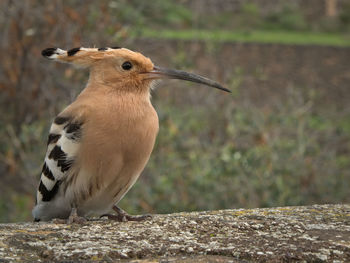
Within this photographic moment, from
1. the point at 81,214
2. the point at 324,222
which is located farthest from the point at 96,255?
the point at 81,214

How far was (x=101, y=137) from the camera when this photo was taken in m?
2.48

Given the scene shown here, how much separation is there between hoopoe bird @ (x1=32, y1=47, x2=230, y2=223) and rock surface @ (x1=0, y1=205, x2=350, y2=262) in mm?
336

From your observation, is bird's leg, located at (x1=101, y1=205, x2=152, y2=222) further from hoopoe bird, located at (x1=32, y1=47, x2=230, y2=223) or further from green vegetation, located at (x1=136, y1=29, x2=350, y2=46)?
green vegetation, located at (x1=136, y1=29, x2=350, y2=46)

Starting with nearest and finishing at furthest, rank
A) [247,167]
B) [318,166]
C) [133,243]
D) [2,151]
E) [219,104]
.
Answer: [133,243] < [247,167] < [318,166] < [2,151] < [219,104]

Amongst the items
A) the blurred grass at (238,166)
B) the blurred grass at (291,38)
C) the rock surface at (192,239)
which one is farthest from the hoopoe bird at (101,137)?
the blurred grass at (291,38)

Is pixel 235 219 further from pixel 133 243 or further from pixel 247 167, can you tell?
pixel 247 167

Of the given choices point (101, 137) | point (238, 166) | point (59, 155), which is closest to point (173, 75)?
point (101, 137)

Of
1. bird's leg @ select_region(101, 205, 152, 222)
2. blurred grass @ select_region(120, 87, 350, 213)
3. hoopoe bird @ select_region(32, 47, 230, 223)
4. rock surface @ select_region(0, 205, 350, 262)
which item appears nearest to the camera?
rock surface @ select_region(0, 205, 350, 262)

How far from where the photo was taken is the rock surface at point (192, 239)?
5.81ft

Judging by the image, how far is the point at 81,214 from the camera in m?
2.75

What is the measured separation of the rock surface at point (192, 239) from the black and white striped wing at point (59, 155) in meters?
0.46

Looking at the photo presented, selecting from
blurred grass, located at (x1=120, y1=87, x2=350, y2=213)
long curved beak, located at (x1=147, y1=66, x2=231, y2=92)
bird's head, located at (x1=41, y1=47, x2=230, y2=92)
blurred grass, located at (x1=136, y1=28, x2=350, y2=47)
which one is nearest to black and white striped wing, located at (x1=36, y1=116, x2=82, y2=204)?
bird's head, located at (x1=41, y1=47, x2=230, y2=92)

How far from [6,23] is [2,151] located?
3.29 ft

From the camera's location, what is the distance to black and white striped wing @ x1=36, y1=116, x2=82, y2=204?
8.53ft
